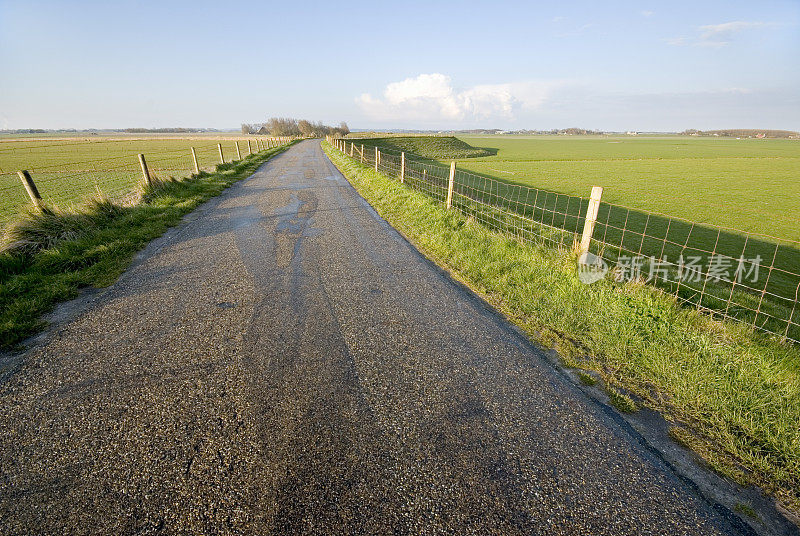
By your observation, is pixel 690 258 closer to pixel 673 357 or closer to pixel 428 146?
pixel 673 357

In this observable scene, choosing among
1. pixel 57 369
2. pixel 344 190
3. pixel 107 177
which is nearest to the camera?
pixel 57 369

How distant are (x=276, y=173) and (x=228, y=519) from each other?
18826mm

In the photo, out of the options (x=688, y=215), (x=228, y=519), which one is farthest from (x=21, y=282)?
(x=688, y=215)

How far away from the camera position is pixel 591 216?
5344 millimetres

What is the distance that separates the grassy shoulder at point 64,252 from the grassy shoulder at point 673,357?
5819 mm

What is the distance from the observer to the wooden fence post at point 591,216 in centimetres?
507

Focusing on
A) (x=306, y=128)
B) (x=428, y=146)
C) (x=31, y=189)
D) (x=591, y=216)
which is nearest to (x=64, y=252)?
(x=31, y=189)

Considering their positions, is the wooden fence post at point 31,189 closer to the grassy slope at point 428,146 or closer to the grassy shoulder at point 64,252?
the grassy shoulder at point 64,252

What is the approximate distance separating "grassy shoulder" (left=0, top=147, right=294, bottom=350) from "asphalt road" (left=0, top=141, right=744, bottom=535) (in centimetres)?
54

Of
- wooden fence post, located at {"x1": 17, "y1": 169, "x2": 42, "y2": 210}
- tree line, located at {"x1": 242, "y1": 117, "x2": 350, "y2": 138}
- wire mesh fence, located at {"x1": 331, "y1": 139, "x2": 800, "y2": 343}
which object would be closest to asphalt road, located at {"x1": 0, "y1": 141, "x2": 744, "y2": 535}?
wire mesh fence, located at {"x1": 331, "y1": 139, "x2": 800, "y2": 343}

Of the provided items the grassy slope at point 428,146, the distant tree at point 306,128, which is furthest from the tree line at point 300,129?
the grassy slope at point 428,146

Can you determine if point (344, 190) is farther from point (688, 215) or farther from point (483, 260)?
point (688, 215)

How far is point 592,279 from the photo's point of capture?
5148 millimetres

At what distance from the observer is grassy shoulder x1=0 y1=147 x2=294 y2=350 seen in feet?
14.7
